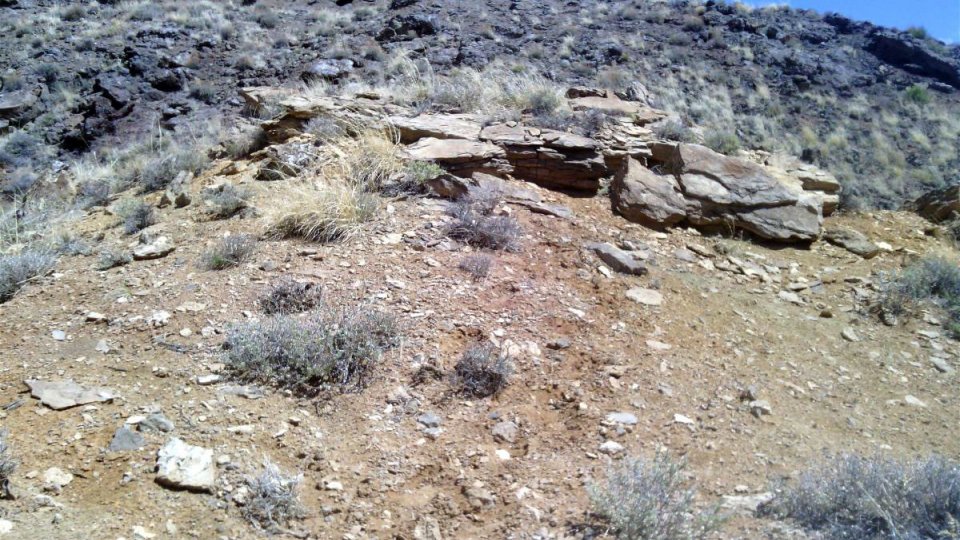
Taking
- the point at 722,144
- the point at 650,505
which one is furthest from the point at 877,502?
the point at 722,144

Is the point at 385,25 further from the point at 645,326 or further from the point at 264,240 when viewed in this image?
the point at 645,326

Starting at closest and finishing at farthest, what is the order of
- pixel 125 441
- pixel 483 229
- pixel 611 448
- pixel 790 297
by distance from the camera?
pixel 125 441, pixel 611 448, pixel 483 229, pixel 790 297

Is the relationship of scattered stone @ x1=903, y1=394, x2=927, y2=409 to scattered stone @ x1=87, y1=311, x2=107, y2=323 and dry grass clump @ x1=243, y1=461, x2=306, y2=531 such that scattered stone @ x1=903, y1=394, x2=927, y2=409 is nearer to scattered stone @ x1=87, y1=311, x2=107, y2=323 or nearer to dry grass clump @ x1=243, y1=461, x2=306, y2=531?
dry grass clump @ x1=243, y1=461, x2=306, y2=531

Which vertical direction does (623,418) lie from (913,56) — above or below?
below

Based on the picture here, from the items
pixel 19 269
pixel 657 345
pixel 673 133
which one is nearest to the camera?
pixel 657 345

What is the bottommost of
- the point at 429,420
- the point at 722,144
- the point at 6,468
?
the point at 6,468

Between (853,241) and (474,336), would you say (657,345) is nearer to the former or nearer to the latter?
(474,336)

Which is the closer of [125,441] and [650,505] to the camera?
[650,505]

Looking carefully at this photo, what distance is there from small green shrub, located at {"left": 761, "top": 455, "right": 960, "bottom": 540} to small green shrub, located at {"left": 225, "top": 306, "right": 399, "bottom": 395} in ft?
6.94

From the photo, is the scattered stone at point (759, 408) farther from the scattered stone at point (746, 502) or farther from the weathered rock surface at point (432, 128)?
the weathered rock surface at point (432, 128)

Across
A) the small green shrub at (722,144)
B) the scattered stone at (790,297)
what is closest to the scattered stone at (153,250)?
the scattered stone at (790,297)

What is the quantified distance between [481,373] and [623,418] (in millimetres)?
797

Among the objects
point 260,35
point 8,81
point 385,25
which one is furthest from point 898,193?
point 8,81

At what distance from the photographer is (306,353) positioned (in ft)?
11.2
